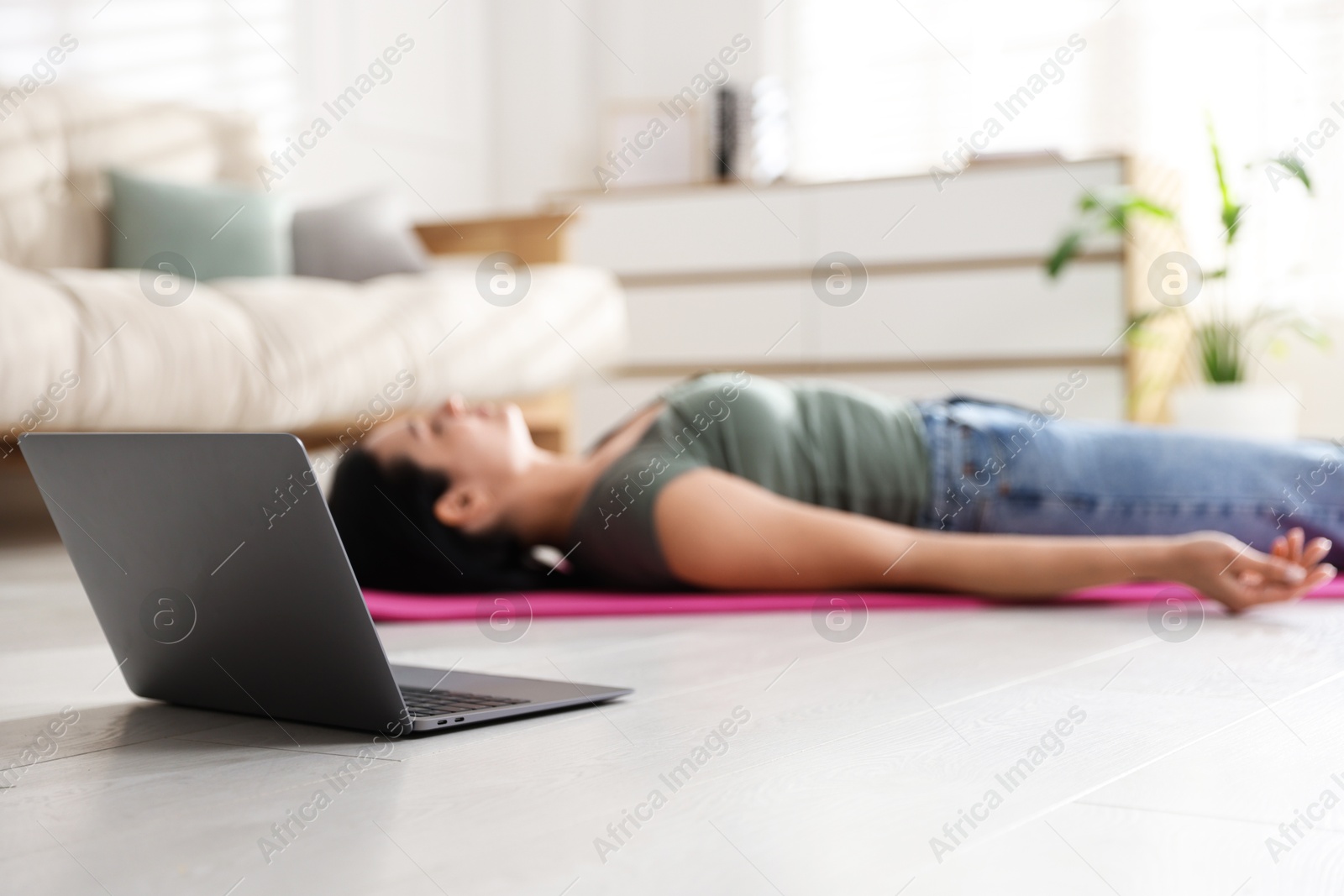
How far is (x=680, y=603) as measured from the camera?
1.53 meters

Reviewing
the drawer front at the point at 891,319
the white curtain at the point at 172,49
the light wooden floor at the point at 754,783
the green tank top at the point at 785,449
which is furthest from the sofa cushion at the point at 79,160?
the light wooden floor at the point at 754,783

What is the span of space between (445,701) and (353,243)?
240 cm

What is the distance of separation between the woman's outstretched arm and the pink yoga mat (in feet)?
0.07

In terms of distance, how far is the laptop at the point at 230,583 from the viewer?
0.76 m

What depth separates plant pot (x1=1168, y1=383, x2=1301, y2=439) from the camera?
3.37 m

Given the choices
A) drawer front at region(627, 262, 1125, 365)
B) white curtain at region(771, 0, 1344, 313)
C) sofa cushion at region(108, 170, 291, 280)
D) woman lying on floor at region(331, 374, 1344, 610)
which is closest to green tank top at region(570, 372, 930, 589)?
woman lying on floor at region(331, 374, 1344, 610)

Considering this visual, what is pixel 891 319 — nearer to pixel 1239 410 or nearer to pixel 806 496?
pixel 1239 410

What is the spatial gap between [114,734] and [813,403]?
102cm

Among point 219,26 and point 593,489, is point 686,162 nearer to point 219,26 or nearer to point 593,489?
point 219,26

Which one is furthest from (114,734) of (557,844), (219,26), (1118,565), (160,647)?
(219,26)

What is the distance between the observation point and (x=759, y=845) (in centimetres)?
62

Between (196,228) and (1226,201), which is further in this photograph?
(1226,201)

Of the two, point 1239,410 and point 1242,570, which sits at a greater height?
point 1242,570

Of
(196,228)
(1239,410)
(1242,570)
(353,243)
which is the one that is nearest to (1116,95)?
(1239,410)
